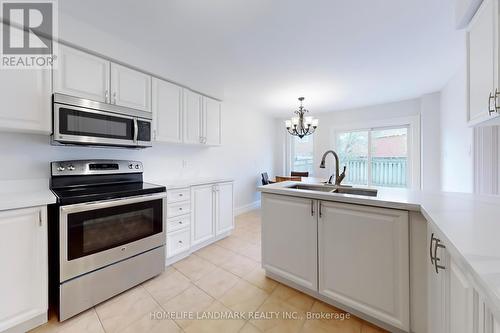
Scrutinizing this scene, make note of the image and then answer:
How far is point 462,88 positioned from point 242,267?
3656 mm

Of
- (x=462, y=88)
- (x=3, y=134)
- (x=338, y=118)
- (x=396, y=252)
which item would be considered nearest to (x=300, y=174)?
(x=338, y=118)

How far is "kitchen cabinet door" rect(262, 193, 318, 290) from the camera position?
5.52 feet

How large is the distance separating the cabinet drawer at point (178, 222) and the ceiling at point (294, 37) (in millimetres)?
1903

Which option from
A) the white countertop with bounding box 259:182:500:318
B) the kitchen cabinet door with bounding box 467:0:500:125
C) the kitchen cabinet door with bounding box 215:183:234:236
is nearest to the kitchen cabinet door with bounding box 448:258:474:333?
the white countertop with bounding box 259:182:500:318

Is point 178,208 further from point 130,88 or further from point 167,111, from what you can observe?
point 130,88

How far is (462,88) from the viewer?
2.69m

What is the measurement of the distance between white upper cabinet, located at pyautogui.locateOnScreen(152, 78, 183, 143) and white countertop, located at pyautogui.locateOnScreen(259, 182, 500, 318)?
166 cm

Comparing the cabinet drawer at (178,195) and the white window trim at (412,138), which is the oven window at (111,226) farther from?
the white window trim at (412,138)

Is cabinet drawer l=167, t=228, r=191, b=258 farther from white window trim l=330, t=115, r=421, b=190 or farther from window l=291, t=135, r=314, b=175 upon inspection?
white window trim l=330, t=115, r=421, b=190

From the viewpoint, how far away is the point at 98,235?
65.2 inches

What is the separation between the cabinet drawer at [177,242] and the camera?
2283 millimetres

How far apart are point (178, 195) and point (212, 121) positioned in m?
1.35

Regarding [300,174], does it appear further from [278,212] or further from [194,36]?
[194,36]

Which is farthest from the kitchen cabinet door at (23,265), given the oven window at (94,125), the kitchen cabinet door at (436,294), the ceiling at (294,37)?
the kitchen cabinet door at (436,294)
